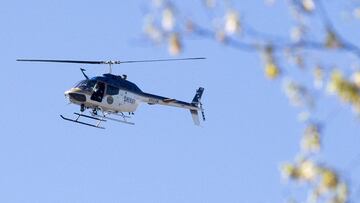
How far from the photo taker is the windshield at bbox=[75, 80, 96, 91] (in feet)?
159

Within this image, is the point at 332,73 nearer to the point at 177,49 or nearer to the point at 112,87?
the point at 177,49

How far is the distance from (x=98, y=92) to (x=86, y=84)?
0.74 metres

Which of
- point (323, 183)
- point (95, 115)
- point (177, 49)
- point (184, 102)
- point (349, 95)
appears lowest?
point (323, 183)

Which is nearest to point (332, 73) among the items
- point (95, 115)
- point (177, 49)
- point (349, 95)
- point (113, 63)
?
point (349, 95)

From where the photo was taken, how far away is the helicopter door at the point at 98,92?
158 ft

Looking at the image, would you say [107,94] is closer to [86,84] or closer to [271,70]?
[86,84]

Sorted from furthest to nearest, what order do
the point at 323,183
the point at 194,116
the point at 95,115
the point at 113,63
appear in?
1. the point at 194,116
2. the point at 113,63
3. the point at 95,115
4. the point at 323,183

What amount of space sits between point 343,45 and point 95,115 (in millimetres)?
40217

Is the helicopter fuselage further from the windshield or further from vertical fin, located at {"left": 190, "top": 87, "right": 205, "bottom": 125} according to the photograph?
vertical fin, located at {"left": 190, "top": 87, "right": 205, "bottom": 125}

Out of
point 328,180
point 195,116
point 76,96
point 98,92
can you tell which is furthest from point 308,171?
point 195,116

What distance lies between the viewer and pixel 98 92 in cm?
4856

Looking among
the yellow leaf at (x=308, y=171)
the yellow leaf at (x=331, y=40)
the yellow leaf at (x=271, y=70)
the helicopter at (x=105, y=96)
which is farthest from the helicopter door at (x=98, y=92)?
the yellow leaf at (x=308, y=171)

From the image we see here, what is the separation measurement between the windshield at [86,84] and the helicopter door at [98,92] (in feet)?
0.76

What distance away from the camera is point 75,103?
48.5m
